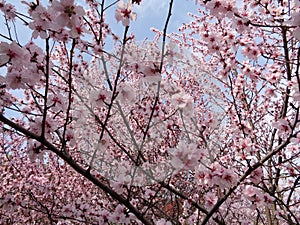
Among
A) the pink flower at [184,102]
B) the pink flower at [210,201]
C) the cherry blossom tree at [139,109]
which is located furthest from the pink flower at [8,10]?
the pink flower at [210,201]

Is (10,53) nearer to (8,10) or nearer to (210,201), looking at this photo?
(8,10)

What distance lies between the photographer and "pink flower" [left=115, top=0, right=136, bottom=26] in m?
2.14

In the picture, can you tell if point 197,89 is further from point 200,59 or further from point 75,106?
point 75,106

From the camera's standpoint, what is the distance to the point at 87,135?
3453 mm

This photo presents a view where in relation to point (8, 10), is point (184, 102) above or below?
below

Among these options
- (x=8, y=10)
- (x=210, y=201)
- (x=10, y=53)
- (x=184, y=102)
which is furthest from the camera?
(x=210, y=201)

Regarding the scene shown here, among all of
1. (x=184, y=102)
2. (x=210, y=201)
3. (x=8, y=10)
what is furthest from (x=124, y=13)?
(x=210, y=201)

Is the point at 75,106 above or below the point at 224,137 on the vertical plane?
below

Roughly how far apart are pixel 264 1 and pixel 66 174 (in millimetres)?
5967

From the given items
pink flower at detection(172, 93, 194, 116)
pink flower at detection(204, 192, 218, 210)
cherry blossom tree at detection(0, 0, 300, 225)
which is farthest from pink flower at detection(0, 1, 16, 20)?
pink flower at detection(204, 192, 218, 210)

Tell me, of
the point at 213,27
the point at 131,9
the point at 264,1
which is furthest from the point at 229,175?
the point at 213,27

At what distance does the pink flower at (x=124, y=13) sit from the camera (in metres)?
2.14

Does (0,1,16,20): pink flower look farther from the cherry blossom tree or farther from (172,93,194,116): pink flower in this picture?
(172,93,194,116): pink flower

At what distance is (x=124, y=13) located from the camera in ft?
7.06
